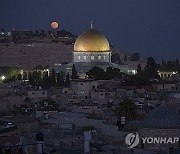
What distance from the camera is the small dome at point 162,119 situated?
17016 millimetres

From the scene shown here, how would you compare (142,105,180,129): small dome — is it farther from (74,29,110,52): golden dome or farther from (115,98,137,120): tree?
(74,29,110,52): golden dome

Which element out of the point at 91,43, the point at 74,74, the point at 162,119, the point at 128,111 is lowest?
the point at 162,119

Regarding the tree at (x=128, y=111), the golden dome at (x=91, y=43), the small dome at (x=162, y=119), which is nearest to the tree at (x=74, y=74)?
the golden dome at (x=91, y=43)

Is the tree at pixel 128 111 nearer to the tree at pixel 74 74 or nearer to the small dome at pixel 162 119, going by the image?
the small dome at pixel 162 119

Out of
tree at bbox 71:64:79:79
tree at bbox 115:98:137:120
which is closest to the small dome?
tree at bbox 115:98:137:120

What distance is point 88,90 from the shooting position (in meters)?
38.4

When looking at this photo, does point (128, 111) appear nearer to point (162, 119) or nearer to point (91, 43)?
point (162, 119)

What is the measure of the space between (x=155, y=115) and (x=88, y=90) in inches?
827

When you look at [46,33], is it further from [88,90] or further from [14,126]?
[14,126]

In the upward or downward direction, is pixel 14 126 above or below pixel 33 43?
below

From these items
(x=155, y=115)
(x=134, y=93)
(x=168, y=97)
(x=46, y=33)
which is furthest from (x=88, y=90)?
(x=46, y=33)

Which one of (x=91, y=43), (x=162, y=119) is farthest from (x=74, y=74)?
(x=162, y=119)

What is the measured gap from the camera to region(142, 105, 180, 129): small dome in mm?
17016

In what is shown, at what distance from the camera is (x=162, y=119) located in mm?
17188
